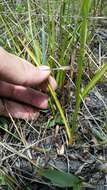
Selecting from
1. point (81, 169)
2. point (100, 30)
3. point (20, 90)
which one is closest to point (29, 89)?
point (20, 90)

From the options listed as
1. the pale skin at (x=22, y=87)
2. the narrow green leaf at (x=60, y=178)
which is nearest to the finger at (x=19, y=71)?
the pale skin at (x=22, y=87)

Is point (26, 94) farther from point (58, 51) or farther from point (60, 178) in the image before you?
point (60, 178)

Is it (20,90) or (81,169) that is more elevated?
(20,90)

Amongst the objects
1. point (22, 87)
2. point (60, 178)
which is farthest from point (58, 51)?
point (60, 178)

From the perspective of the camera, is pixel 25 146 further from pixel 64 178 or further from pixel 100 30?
pixel 100 30

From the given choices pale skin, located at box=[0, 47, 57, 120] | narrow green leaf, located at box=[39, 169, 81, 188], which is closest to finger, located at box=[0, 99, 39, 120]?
pale skin, located at box=[0, 47, 57, 120]

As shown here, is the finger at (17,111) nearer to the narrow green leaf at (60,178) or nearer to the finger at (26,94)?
the finger at (26,94)
